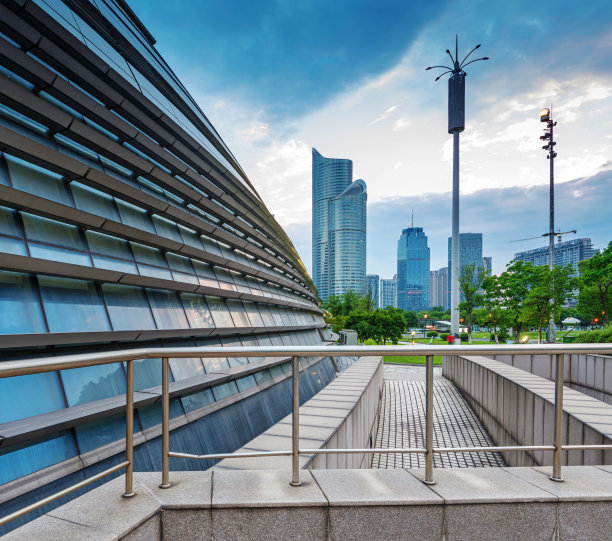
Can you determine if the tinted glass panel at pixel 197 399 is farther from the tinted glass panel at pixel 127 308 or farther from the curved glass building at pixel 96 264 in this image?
the tinted glass panel at pixel 127 308

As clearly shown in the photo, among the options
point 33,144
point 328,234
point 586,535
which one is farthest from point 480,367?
point 328,234

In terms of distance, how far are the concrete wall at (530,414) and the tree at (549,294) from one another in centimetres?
2272

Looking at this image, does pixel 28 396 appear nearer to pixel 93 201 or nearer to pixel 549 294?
pixel 93 201

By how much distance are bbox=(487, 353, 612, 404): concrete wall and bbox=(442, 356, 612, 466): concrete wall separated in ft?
10.0

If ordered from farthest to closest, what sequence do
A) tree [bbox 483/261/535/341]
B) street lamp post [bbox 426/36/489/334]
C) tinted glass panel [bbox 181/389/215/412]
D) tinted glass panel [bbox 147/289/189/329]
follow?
street lamp post [bbox 426/36/489/334] < tree [bbox 483/261/535/341] < tinted glass panel [bbox 147/289/189/329] < tinted glass panel [bbox 181/389/215/412]

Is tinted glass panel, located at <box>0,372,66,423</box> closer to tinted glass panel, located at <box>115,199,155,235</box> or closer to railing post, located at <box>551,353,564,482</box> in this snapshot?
tinted glass panel, located at <box>115,199,155,235</box>

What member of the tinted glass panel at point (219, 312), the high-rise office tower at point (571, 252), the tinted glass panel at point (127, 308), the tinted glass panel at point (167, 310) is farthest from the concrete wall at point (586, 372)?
the high-rise office tower at point (571, 252)

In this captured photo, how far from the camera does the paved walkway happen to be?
10434 millimetres

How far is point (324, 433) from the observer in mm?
5395

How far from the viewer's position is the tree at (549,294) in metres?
32.0

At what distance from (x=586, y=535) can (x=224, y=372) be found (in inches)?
313

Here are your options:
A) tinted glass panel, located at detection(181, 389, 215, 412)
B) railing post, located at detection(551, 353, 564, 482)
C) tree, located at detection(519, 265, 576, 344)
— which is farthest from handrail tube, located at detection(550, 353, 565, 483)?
tree, located at detection(519, 265, 576, 344)

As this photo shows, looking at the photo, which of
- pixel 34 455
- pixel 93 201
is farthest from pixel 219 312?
pixel 34 455

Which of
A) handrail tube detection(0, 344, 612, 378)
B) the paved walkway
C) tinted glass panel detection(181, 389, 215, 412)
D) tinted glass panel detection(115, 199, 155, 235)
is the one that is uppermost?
tinted glass panel detection(115, 199, 155, 235)
